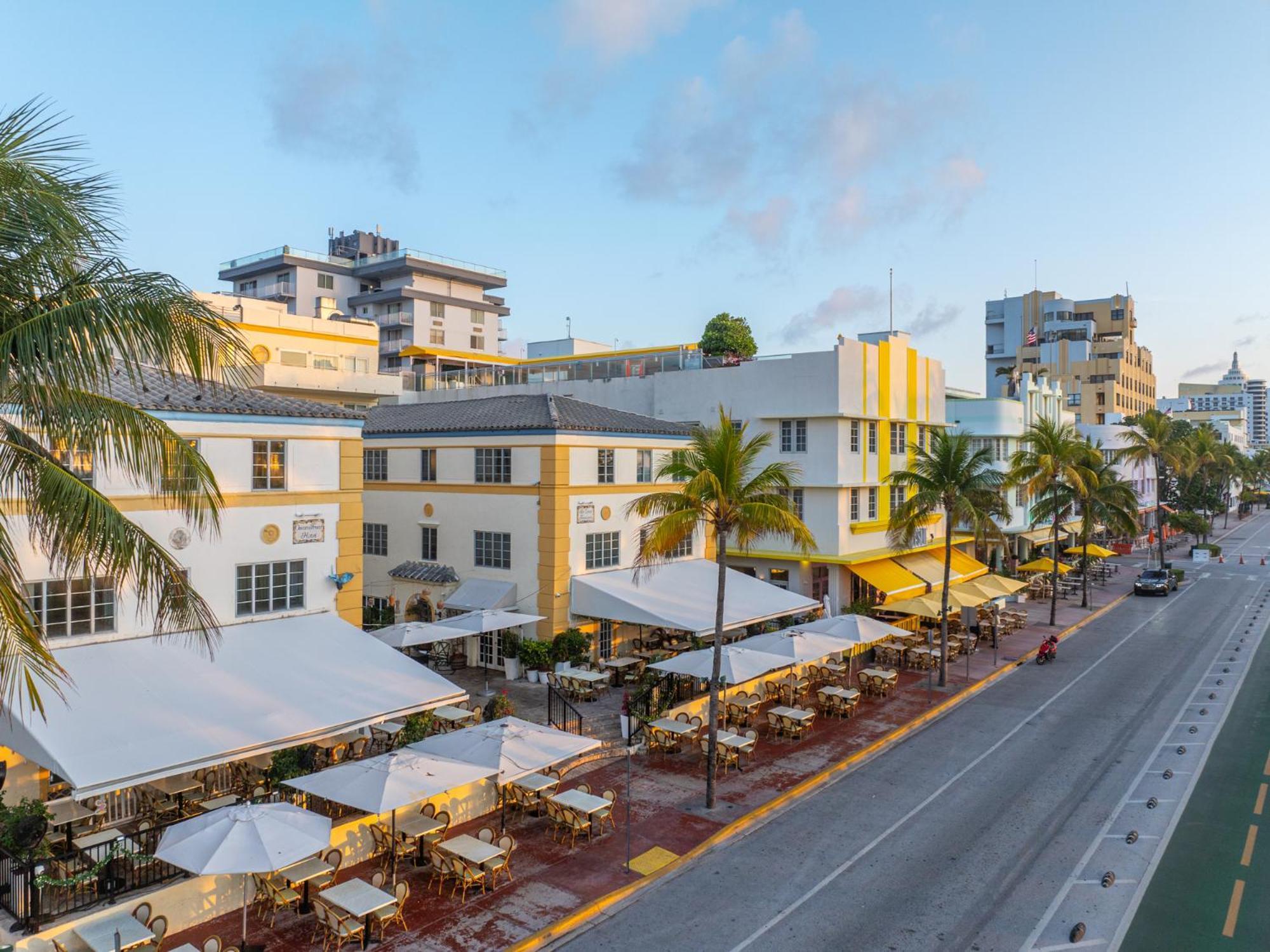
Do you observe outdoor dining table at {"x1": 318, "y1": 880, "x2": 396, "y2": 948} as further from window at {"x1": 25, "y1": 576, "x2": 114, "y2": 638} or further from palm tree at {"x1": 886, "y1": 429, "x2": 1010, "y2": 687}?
palm tree at {"x1": 886, "y1": 429, "x2": 1010, "y2": 687}

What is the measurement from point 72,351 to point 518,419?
22.7 meters

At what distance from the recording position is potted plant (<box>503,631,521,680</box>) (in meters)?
29.0

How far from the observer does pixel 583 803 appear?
17578 millimetres

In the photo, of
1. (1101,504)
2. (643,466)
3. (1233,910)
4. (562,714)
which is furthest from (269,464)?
(1101,504)

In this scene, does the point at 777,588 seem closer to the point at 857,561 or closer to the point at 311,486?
the point at 857,561

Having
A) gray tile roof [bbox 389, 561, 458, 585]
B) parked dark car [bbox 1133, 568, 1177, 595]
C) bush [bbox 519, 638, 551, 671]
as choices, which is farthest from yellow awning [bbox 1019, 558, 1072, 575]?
gray tile roof [bbox 389, 561, 458, 585]

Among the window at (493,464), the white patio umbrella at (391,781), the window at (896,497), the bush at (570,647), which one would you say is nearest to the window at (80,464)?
the white patio umbrella at (391,781)

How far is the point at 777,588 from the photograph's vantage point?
1316 inches

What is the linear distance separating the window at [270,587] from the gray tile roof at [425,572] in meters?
9.83

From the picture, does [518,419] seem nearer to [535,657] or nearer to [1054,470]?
[535,657]

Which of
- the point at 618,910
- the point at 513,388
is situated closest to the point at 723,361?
the point at 513,388

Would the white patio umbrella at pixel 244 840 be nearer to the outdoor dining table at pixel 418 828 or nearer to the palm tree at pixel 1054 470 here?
the outdoor dining table at pixel 418 828

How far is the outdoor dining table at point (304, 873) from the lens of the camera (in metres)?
14.3

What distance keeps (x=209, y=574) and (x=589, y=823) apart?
34.8 feet
